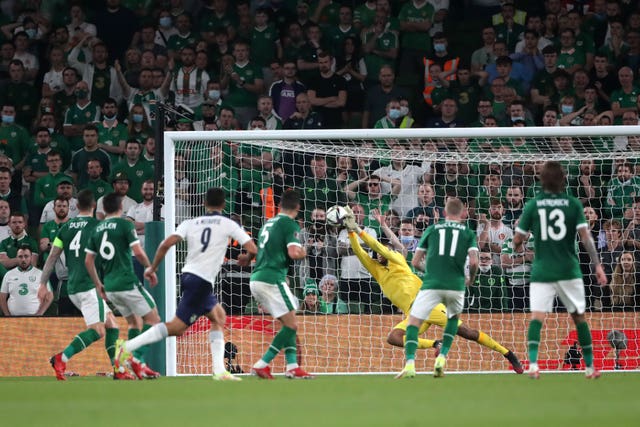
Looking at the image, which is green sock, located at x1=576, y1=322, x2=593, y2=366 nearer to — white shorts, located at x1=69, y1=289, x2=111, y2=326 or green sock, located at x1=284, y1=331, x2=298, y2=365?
green sock, located at x1=284, y1=331, x2=298, y2=365

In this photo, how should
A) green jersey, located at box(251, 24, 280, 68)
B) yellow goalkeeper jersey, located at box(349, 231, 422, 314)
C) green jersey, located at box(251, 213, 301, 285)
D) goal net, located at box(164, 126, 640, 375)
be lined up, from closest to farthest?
1. green jersey, located at box(251, 213, 301, 285)
2. yellow goalkeeper jersey, located at box(349, 231, 422, 314)
3. goal net, located at box(164, 126, 640, 375)
4. green jersey, located at box(251, 24, 280, 68)

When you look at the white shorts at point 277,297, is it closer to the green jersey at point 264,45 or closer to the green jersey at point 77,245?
the green jersey at point 77,245

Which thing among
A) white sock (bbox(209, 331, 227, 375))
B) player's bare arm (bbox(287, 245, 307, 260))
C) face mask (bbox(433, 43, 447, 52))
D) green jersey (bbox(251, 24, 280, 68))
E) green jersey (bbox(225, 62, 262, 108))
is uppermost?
green jersey (bbox(251, 24, 280, 68))

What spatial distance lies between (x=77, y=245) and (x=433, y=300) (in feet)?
12.7

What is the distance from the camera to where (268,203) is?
50.7 ft

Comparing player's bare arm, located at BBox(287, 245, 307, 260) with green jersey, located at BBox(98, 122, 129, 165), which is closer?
player's bare arm, located at BBox(287, 245, 307, 260)

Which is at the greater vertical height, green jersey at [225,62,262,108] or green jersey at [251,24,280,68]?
green jersey at [251,24,280,68]

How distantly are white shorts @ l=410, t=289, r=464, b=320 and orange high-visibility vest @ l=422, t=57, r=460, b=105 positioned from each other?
23.1 feet

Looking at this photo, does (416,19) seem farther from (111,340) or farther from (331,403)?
(331,403)

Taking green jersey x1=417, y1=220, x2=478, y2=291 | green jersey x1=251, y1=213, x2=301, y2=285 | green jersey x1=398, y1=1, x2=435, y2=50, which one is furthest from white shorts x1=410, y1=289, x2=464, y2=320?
green jersey x1=398, y1=1, x2=435, y2=50

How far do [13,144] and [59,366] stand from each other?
23.1ft

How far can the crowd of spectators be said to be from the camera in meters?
15.3

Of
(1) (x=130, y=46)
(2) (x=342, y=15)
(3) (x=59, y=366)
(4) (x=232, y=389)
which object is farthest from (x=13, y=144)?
(4) (x=232, y=389)

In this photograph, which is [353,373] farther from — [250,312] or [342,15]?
[342,15]
